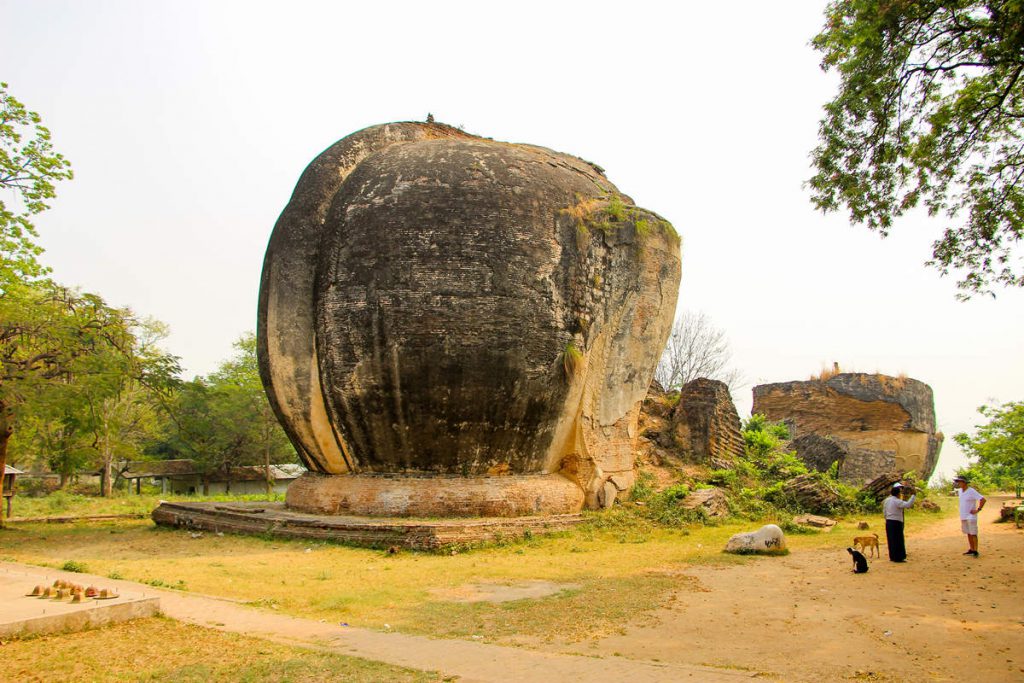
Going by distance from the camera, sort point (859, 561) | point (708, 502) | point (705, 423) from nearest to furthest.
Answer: point (859, 561), point (708, 502), point (705, 423)

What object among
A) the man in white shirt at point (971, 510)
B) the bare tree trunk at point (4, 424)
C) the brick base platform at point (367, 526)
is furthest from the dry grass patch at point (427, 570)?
the man in white shirt at point (971, 510)

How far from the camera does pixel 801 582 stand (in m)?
7.74

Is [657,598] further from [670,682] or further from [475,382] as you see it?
[475,382]

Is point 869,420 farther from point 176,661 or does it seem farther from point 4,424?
point 176,661

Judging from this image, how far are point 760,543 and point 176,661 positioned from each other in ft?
24.2

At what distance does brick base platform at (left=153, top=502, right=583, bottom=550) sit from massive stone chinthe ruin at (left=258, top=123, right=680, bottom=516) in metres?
0.52

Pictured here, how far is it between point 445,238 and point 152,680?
7.75 meters

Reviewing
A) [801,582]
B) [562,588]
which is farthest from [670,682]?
[801,582]

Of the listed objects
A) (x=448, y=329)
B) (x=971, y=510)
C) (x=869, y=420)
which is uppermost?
(x=448, y=329)

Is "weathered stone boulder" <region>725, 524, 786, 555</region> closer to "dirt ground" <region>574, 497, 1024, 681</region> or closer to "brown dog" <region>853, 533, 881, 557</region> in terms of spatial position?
"dirt ground" <region>574, 497, 1024, 681</region>

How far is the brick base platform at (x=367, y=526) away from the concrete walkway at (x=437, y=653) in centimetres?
334

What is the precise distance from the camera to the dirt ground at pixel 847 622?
4652mm

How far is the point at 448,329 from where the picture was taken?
10766 millimetres

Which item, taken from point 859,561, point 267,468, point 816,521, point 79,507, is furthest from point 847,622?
point 267,468
